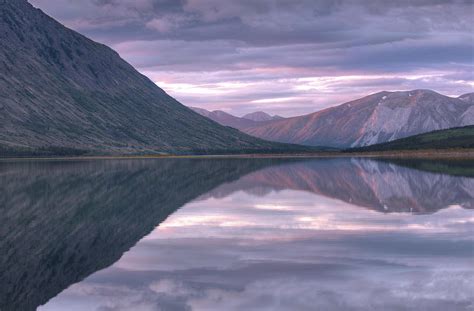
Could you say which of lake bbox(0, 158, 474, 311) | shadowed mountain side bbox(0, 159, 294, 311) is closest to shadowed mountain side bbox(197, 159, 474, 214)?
lake bbox(0, 158, 474, 311)

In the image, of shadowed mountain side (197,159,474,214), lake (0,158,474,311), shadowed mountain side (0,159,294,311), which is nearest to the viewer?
lake (0,158,474,311)

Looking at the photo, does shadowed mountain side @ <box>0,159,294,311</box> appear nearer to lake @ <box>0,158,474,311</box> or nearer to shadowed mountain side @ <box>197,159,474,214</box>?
lake @ <box>0,158,474,311</box>

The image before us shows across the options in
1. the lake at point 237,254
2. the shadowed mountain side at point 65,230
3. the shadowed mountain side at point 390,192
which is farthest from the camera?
the shadowed mountain side at point 390,192

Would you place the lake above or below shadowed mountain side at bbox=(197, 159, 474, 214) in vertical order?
above

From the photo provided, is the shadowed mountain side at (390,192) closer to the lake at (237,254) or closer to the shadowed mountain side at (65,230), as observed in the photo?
the lake at (237,254)

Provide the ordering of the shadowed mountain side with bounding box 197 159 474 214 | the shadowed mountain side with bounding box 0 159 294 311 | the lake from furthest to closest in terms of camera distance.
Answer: the shadowed mountain side with bounding box 197 159 474 214
the shadowed mountain side with bounding box 0 159 294 311
the lake

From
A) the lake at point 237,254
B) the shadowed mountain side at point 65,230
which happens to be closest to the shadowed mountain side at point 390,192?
the lake at point 237,254

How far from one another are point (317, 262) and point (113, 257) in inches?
326

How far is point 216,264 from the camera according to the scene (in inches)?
965

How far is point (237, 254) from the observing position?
26609 mm

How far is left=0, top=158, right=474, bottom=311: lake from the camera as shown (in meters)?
19.2

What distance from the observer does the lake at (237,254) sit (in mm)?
19188

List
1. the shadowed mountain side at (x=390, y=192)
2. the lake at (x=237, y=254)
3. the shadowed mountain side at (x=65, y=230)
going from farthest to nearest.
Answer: the shadowed mountain side at (x=390, y=192) → the shadowed mountain side at (x=65, y=230) → the lake at (x=237, y=254)

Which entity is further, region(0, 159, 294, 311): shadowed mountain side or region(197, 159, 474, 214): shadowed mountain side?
region(197, 159, 474, 214): shadowed mountain side
